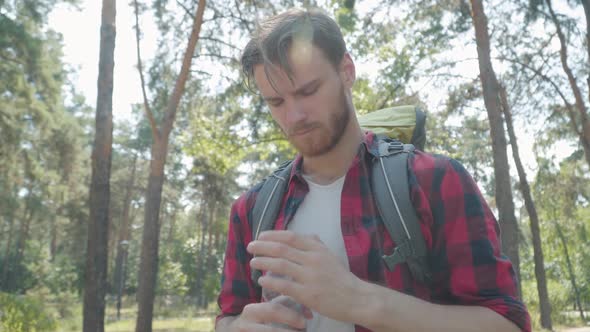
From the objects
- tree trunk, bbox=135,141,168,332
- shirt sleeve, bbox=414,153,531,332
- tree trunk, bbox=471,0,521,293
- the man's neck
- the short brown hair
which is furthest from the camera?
tree trunk, bbox=135,141,168,332

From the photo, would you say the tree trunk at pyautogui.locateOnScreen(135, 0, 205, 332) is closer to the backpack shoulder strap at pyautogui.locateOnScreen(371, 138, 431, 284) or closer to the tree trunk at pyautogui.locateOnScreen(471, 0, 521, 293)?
the tree trunk at pyautogui.locateOnScreen(471, 0, 521, 293)

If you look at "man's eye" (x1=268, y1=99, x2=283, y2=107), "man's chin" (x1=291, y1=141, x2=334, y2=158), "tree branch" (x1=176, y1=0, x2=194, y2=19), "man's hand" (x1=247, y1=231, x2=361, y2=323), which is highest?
"tree branch" (x1=176, y1=0, x2=194, y2=19)

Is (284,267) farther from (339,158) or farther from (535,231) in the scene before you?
(535,231)

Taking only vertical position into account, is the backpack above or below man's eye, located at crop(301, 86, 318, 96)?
below

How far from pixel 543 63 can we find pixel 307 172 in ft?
42.8

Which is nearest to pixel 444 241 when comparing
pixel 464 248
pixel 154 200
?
pixel 464 248

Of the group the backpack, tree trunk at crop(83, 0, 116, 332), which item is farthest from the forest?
the backpack

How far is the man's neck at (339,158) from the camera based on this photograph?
1.58 metres

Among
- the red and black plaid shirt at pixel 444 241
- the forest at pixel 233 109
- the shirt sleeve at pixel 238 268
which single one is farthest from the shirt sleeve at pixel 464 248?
the forest at pixel 233 109

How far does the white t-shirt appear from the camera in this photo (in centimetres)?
134

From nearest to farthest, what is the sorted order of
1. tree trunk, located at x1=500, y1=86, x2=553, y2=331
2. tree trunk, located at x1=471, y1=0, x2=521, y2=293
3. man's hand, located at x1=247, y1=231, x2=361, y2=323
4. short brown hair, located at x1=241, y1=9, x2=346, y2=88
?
man's hand, located at x1=247, y1=231, x2=361, y2=323, short brown hair, located at x1=241, y1=9, x2=346, y2=88, tree trunk, located at x1=471, y1=0, x2=521, y2=293, tree trunk, located at x1=500, y1=86, x2=553, y2=331

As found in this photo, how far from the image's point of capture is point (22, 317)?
1479cm

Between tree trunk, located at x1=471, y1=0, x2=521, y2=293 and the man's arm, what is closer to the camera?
the man's arm

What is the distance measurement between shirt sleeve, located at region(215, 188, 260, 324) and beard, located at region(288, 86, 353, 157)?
10.8 inches
